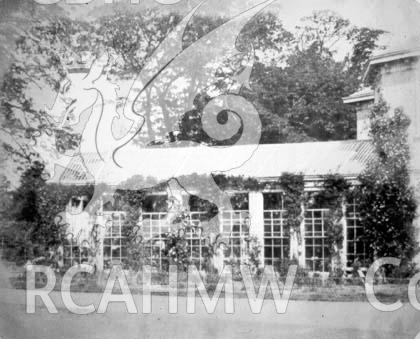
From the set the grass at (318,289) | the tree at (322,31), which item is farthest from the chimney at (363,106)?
the grass at (318,289)

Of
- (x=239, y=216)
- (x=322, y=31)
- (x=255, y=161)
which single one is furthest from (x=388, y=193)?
(x=322, y=31)

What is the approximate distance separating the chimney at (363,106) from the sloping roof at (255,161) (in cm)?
7

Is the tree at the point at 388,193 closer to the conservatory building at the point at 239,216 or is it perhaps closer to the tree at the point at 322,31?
the conservatory building at the point at 239,216

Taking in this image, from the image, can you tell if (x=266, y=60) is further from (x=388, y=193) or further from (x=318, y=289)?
(x=318, y=289)

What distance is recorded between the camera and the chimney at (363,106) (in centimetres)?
394

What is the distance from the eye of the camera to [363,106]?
3.95 metres

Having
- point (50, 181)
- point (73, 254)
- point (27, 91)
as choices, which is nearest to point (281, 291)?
point (73, 254)

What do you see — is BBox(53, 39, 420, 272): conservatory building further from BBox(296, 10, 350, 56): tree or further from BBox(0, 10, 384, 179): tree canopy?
BBox(296, 10, 350, 56): tree

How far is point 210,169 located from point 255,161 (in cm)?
34

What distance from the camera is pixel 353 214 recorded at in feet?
13.0

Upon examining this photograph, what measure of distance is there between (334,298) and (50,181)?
227 cm

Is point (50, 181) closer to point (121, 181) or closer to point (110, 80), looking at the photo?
point (121, 181)

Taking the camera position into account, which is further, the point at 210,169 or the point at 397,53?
the point at 210,169

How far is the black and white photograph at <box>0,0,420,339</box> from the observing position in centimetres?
393
